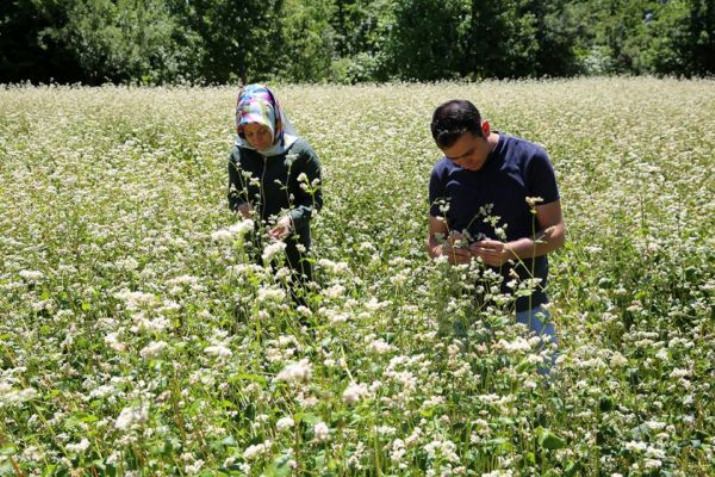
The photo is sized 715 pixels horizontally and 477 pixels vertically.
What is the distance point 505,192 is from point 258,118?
56.7 inches

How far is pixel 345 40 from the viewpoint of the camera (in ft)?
133

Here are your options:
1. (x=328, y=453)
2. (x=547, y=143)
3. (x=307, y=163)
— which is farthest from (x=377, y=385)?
(x=547, y=143)

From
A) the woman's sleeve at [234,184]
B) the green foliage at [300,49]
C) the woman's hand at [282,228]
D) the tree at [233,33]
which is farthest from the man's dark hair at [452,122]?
the green foliage at [300,49]

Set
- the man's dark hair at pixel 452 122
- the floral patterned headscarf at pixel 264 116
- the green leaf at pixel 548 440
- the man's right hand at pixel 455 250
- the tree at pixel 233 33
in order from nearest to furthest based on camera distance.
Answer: the green leaf at pixel 548 440 < the man's dark hair at pixel 452 122 < the man's right hand at pixel 455 250 < the floral patterned headscarf at pixel 264 116 < the tree at pixel 233 33

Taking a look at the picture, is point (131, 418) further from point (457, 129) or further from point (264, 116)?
point (264, 116)

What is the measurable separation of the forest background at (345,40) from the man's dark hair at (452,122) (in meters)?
20.7

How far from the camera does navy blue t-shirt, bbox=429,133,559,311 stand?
2979 millimetres

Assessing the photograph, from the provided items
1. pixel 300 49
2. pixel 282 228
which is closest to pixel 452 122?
pixel 282 228

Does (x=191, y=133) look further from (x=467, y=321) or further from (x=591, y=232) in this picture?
(x=467, y=321)

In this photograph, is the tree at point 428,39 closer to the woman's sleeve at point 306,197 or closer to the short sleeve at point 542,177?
the woman's sleeve at point 306,197

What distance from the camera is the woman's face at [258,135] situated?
381cm

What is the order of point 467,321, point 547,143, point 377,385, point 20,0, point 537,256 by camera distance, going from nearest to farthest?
1. point 377,385
2. point 467,321
3. point 537,256
4. point 547,143
5. point 20,0

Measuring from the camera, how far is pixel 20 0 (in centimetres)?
2803

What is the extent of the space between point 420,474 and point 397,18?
110 feet
